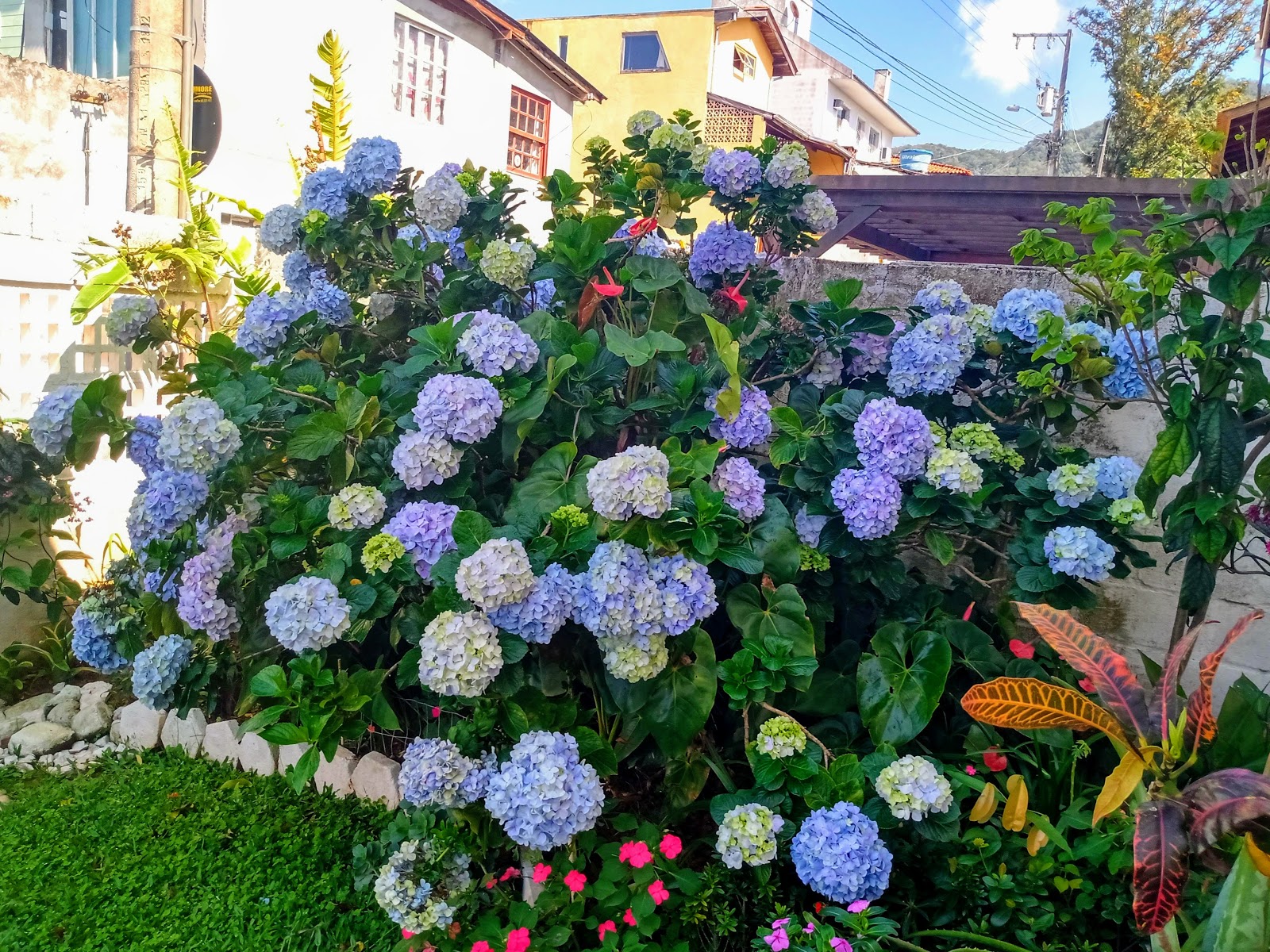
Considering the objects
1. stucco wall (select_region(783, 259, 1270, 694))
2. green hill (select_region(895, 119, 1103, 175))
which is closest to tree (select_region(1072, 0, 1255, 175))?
green hill (select_region(895, 119, 1103, 175))

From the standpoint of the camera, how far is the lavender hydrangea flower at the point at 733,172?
2396mm

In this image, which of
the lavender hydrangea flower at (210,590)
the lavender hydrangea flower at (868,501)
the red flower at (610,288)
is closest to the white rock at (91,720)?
the lavender hydrangea flower at (210,590)

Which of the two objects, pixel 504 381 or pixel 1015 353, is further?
A: pixel 1015 353

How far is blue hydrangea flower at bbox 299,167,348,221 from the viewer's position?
2.56 metres

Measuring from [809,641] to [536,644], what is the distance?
0.56 m

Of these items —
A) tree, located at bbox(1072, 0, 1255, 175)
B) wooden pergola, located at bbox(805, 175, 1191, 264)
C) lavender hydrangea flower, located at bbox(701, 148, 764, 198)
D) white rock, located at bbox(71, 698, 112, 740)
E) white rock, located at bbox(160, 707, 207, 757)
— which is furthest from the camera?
tree, located at bbox(1072, 0, 1255, 175)

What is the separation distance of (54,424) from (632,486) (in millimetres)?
1735

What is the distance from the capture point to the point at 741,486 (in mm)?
1972

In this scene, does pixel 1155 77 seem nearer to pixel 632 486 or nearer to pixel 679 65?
pixel 679 65

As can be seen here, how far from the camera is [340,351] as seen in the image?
2.61 meters

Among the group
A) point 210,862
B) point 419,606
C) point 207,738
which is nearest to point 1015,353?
point 419,606

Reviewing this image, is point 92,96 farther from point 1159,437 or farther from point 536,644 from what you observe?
point 1159,437

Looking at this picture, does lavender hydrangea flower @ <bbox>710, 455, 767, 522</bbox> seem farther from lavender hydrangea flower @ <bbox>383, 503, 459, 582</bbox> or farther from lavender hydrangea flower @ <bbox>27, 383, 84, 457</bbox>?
lavender hydrangea flower @ <bbox>27, 383, 84, 457</bbox>

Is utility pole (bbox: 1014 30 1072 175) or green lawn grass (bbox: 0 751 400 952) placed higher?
utility pole (bbox: 1014 30 1072 175)
